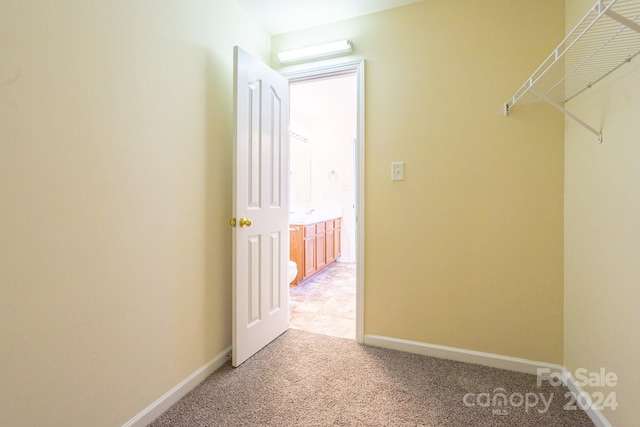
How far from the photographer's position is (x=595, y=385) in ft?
4.62

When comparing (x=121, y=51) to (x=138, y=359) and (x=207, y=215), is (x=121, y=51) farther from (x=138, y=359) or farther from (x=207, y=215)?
(x=138, y=359)

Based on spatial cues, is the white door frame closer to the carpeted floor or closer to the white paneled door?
the carpeted floor

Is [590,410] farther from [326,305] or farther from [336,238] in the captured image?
[336,238]

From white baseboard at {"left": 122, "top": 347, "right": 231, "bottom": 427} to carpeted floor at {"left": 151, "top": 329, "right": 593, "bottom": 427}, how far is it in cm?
3

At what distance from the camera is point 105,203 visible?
121cm

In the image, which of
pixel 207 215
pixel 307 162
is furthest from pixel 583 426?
pixel 307 162

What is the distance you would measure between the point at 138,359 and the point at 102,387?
0.17 metres

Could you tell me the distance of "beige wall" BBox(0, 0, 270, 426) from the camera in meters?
0.96

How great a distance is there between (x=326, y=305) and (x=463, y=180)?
1.85 metres

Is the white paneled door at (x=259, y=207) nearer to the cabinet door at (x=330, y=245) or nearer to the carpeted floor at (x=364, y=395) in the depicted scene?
the carpeted floor at (x=364, y=395)

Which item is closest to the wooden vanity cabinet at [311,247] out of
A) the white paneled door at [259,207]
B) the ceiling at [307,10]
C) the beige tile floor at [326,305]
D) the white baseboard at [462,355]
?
the beige tile floor at [326,305]

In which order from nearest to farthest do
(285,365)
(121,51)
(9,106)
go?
(9,106), (121,51), (285,365)

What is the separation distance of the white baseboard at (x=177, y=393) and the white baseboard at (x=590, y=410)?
1975mm

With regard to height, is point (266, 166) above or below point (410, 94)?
below
